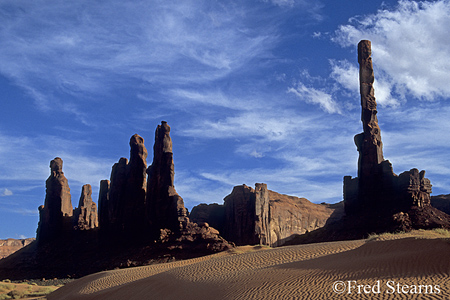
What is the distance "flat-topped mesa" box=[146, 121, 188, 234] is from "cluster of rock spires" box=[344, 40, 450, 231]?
18.9 metres

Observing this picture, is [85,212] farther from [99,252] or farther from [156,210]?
[156,210]

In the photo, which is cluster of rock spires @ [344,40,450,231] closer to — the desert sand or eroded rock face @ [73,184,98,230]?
the desert sand

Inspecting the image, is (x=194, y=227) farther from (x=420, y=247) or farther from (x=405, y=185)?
(x=420, y=247)

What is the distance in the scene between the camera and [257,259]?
822 inches

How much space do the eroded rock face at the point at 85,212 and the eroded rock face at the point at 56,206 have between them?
208 centimetres

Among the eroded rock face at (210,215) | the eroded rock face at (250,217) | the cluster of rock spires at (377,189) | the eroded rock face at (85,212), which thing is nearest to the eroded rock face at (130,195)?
the eroded rock face at (210,215)

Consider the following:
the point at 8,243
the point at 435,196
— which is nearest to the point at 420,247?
the point at 435,196

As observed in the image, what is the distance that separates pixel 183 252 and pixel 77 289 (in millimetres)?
22640

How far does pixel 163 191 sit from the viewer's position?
54750mm

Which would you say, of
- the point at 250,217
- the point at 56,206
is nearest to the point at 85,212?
the point at 56,206

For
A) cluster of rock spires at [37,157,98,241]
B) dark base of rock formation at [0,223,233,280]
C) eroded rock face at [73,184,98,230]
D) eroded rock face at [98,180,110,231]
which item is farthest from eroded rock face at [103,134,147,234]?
eroded rock face at [73,184,98,230]

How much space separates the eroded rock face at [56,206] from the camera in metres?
66.3

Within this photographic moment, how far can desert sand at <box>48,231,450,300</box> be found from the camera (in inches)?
457

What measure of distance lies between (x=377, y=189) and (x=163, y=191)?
23559 mm
